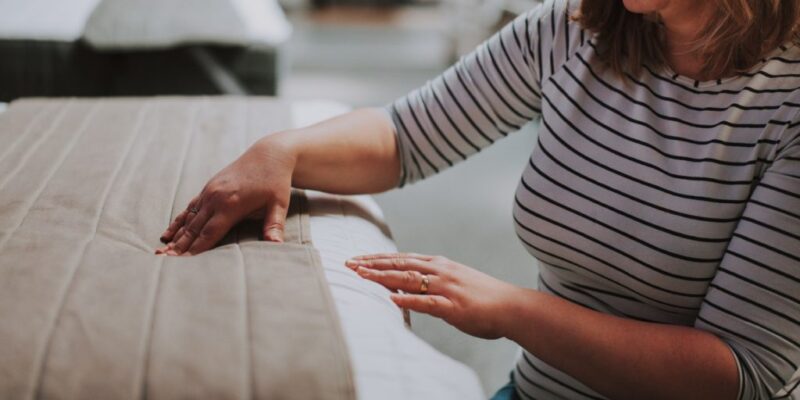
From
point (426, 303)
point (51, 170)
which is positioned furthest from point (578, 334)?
point (51, 170)

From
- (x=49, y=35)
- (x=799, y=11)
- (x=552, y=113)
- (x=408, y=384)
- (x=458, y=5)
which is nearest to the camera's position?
(x=408, y=384)

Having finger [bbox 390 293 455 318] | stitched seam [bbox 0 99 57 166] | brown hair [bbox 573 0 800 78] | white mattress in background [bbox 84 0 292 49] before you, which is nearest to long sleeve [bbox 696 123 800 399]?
brown hair [bbox 573 0 800 78]

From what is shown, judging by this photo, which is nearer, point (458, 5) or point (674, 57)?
point (674, 57)

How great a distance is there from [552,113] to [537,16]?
14cm

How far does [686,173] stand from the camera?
30.7 inches

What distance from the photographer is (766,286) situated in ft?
2.26

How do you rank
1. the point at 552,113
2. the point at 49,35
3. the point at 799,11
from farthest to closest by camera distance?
the point at 49,35 < the point at 552,113 < the point at 799,11

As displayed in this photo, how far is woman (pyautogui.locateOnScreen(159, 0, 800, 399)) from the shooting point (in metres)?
0.70

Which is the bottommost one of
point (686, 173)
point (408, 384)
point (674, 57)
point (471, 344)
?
point (471, 344)

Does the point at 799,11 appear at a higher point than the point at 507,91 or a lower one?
higher

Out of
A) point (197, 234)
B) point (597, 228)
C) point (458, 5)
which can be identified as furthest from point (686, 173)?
point (458, 5)

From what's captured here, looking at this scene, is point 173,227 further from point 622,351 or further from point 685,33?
point 685,33

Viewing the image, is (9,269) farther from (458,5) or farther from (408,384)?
(458,5)

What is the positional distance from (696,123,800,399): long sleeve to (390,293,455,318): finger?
253mm
